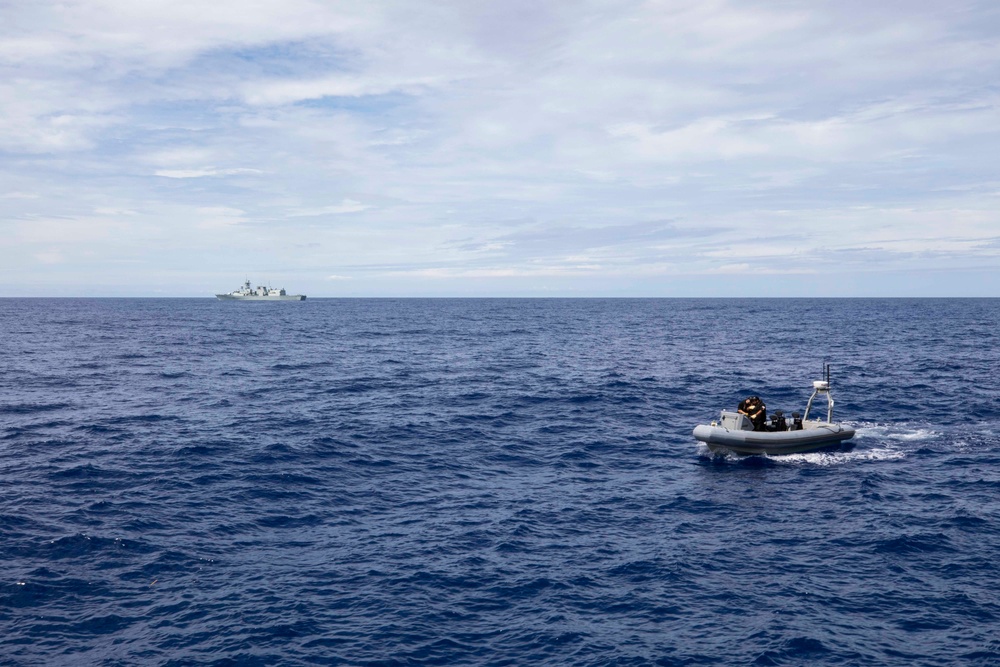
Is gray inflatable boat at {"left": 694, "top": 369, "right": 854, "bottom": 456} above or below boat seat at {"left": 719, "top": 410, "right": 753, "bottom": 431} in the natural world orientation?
below

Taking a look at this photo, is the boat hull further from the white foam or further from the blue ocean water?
the blue ocean water

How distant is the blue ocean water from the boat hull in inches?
32.7

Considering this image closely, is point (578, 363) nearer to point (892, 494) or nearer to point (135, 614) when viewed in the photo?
point (892, 494)

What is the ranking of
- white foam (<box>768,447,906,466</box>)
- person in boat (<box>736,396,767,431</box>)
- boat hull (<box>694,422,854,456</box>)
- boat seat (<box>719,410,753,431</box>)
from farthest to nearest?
1. person in boat (<box>736,396,767,431</box>)
2. boat seat (<box>719,410,753,431</box>)
3. boat hull (<box>694,422,854,456</box>)
4. white foam (<box>768,447,906,466</box>)

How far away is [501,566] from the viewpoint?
25453 mm

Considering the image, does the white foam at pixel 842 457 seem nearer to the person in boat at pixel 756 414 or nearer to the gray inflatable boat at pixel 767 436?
the gray inflatable boat at pixel 767 436

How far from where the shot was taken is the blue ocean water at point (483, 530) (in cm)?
2061

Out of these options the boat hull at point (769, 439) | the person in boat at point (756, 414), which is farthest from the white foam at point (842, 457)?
the person in boat at point (756, 414)

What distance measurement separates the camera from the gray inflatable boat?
4128cm

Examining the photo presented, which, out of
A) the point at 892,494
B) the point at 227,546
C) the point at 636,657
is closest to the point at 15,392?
the point at 227,546

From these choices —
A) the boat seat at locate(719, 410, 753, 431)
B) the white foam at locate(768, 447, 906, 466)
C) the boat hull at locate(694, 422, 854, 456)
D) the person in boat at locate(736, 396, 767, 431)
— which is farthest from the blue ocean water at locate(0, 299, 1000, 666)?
the person in boat at locate(736, 396, 767, 431)

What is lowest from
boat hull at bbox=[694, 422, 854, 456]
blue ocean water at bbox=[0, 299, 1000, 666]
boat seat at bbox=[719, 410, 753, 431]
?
blue ocean water at bbox=[0, 299, 1000, 666]

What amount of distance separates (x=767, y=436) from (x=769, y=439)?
0.74 feet

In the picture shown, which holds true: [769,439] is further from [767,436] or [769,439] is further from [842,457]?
[842,457]
